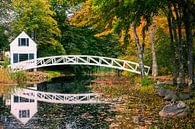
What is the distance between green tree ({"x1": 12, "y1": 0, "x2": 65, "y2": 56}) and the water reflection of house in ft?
85.0

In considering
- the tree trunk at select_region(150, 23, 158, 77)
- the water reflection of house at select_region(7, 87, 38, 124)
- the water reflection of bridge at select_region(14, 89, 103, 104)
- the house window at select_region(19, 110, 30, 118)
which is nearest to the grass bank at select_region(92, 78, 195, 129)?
the water reflection of bridge at select_region(14, 89, 103, 104)

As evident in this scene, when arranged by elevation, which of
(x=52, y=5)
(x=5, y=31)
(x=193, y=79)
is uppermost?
(x=52, y=5)

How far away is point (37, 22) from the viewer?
49.0m

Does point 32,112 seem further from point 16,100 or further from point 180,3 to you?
point 180,3

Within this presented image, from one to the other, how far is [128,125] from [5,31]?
145 ft

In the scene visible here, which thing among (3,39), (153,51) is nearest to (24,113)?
(153,51)

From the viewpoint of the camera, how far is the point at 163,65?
35875mm

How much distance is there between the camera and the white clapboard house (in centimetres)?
4609

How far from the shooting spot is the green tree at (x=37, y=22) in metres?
48.9

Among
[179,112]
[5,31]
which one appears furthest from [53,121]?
[5,31]

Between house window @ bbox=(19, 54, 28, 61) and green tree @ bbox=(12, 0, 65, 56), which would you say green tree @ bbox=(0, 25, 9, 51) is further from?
house window @ bbox=(19, 54, 28, 61)

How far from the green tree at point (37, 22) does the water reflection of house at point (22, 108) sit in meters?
25.9

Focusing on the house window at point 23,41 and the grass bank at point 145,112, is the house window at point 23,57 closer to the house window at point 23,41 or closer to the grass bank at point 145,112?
the house window at point 23,41

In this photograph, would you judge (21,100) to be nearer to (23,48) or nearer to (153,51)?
(153,51)
